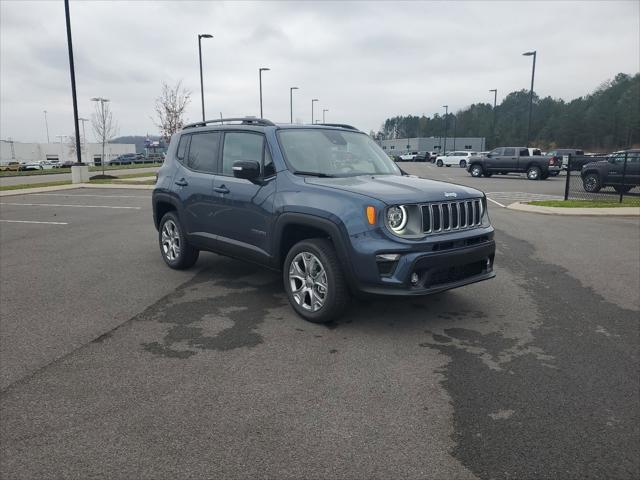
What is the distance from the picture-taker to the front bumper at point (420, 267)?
443cm

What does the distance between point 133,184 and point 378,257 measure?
21936mm

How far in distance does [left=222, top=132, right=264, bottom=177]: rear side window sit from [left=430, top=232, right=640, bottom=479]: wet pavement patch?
107 inches

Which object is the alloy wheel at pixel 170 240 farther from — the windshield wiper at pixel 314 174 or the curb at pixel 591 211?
the curb at pixel 591 211

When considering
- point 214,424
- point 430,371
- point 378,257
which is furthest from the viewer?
point 378,257

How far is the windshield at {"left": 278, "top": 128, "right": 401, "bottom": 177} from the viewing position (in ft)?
17.9

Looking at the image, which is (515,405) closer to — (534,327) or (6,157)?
(534,327)

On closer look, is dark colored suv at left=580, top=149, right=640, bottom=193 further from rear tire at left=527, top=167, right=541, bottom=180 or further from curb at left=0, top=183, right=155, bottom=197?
curb at left=0, top=183, right=155, bottom=197

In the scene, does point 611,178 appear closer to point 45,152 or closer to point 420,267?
point 420,267

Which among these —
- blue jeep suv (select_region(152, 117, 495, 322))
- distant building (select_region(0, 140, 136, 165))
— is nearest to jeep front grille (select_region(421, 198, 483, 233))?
blue jeep suv (select_region(152, 117, 495, 322))

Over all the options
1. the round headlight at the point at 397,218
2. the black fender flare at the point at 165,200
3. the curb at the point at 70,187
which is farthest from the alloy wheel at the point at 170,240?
the curb at the point at 70,187

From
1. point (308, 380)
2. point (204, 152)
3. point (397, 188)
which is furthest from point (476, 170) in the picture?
point (308, 380)

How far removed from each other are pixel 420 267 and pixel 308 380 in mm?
1406

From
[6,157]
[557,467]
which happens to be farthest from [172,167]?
[6,157]

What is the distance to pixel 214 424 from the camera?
317 cm
